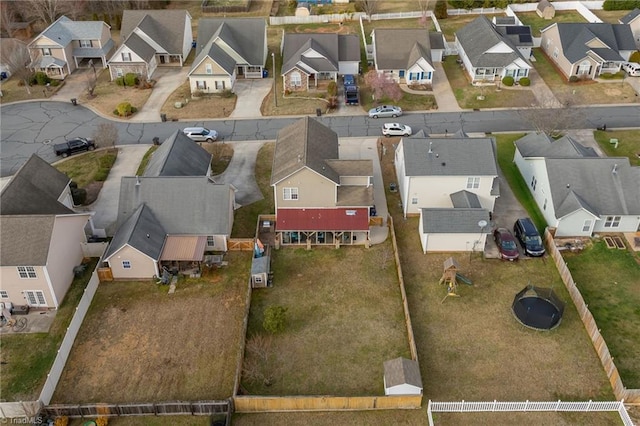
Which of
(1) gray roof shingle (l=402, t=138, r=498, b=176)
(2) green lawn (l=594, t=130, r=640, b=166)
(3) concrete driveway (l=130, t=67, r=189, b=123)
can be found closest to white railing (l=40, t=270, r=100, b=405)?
(1) gray roof shingle (l=402, t=138, r=498, b=176)

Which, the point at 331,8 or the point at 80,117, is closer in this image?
the point at 80,117

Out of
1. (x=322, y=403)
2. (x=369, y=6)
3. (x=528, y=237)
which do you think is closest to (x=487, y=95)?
(x=528, y=237)

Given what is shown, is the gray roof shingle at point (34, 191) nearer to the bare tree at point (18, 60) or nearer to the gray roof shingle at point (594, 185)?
the bare tree at point (18, 60)

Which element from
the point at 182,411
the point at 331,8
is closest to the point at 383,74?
the point at 331,8

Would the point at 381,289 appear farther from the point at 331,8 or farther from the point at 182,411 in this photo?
the point at 331,8

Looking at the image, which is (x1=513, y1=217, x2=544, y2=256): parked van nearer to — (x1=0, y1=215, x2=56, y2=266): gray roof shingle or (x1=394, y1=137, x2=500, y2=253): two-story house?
(x1=394, y1=137, x2=500, y2=253): two-story house

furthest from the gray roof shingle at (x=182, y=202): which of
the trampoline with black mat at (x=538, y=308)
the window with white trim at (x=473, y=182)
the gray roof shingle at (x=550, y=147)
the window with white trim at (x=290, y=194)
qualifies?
the gray roof shingle at (x=550, y=147)

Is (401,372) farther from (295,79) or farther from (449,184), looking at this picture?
(295,79)
